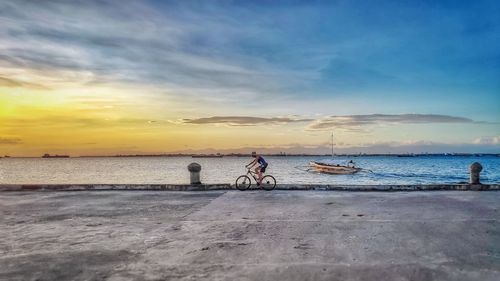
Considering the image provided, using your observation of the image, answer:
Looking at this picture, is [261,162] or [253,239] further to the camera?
[261,162]

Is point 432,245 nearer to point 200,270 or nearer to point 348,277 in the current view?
point 348,277

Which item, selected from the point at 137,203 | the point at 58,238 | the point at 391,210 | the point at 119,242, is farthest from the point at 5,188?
the point at 391,210

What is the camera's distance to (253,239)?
8719 mm

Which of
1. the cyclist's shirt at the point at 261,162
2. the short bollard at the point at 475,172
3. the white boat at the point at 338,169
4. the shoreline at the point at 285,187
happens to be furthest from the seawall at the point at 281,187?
the white boat at the point at 338,169

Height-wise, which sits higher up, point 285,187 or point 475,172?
point 475,172

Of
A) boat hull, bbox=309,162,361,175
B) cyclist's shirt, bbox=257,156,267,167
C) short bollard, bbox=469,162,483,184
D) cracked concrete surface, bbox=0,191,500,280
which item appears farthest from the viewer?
boat hull, bbox=309,162,361,175

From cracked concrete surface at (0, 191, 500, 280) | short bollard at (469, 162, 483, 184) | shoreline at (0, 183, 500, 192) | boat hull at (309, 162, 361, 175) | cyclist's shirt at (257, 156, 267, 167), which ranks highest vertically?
cyclist's shirt at (257, 156, 267, 167)

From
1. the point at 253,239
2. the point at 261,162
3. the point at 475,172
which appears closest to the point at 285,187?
the point at 261,162

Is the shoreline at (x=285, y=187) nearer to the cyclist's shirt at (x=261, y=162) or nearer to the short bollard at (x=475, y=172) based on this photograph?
the short bollard at (x=475, y=172)

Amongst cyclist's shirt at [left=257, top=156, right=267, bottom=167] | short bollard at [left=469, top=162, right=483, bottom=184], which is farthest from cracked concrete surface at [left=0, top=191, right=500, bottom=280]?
cyclist's shirt at [left=257, top=156, right=267, bottom=167]

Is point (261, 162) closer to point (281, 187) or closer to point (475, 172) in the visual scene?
point (281, 187)

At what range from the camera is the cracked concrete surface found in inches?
262

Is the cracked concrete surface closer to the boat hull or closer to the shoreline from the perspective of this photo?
the shoreline

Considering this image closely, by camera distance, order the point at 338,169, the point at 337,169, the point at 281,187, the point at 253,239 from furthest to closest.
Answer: the point at 337,169 < the point at 338,169 < the point at 281,187 < the point at 253,239
